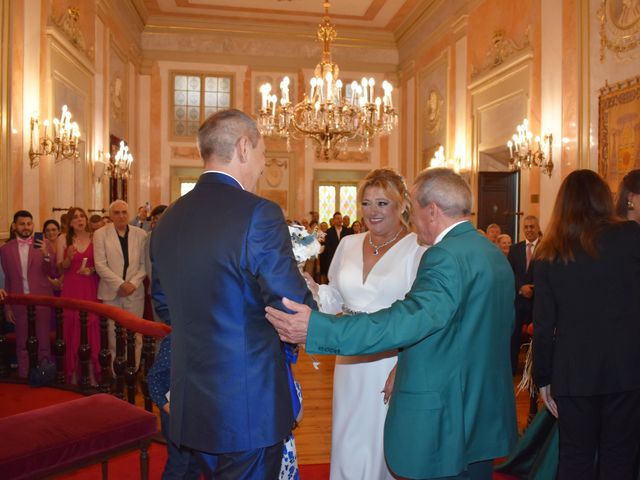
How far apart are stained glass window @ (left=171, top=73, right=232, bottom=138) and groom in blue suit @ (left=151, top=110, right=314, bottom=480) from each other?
47.8ft

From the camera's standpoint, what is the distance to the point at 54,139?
331 inches

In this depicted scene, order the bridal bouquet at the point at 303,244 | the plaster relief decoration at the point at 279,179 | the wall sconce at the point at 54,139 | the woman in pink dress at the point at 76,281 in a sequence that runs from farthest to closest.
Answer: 1. the plaster relief decoration at the point at 279,179
2. the wall sconce at the point at 54,139
3. the woman in pink dress at the point at 76,281
4. the bridal bouquet at the point at 303,244

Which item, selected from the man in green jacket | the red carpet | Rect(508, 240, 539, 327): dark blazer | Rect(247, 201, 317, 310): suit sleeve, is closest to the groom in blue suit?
Rect(247, 201, 317, 310): suit sleeve

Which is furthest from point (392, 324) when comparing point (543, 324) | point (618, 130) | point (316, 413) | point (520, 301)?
point (618, 130)

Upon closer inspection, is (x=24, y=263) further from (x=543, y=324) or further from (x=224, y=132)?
(x=543, y=324)

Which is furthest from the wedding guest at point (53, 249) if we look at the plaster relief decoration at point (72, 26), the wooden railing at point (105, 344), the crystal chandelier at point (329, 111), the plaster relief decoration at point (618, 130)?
the plaster relief decoration at point (618, 130)

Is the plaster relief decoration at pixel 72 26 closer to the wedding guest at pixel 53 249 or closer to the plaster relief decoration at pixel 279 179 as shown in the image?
the wedding guest at pixel 53 249

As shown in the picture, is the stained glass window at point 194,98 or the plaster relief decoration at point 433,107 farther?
the stained glass window at point 194,98

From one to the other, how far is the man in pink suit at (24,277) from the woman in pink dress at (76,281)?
21 cm

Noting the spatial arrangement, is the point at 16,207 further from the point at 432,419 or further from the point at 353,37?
the point at 353,37

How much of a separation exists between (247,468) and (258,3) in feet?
47.3

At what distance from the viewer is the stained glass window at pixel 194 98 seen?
1599 centimetres

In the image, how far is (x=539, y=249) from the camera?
267 cm

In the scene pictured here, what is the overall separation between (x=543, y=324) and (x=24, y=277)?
5058mm
